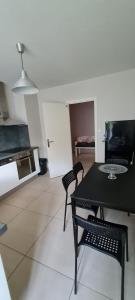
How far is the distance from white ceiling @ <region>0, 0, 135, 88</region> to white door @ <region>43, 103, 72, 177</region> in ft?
2.99

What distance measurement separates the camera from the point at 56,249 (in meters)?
1.62

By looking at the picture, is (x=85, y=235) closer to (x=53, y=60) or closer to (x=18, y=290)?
(x=18, y=290)

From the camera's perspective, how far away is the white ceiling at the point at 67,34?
4.23 feet

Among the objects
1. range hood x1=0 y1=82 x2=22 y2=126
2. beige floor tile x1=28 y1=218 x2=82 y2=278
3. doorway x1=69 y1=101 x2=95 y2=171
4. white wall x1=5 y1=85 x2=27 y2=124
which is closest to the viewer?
beige floor tile x1=28 y1=218 x2=82 y2=278

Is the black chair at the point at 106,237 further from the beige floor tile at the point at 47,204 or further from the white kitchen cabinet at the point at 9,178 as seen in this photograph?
the white kitchen cabinet at the point at 9,178

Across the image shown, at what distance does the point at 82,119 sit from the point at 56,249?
16.5 ft

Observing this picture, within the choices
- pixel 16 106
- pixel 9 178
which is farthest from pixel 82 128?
pixel 9 178

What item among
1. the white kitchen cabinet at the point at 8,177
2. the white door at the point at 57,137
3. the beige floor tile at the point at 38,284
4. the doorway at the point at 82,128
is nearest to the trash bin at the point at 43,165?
the white door at the point at 57,137

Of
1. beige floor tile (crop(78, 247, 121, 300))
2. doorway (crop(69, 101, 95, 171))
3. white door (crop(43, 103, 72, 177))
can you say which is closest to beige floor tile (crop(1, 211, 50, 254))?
beige floor tile (crop(78, 247, 121, 300))

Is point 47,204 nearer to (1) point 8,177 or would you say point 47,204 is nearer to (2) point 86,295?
(1) point 8,177

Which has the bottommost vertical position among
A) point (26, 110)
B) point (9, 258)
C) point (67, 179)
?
point (9, 258)

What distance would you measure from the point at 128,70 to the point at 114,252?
10.3ft

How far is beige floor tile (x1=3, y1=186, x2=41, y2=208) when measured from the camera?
2.61 m

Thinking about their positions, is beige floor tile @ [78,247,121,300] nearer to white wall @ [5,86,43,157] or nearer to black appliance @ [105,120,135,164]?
black appliance @ [105,120,135,164]
